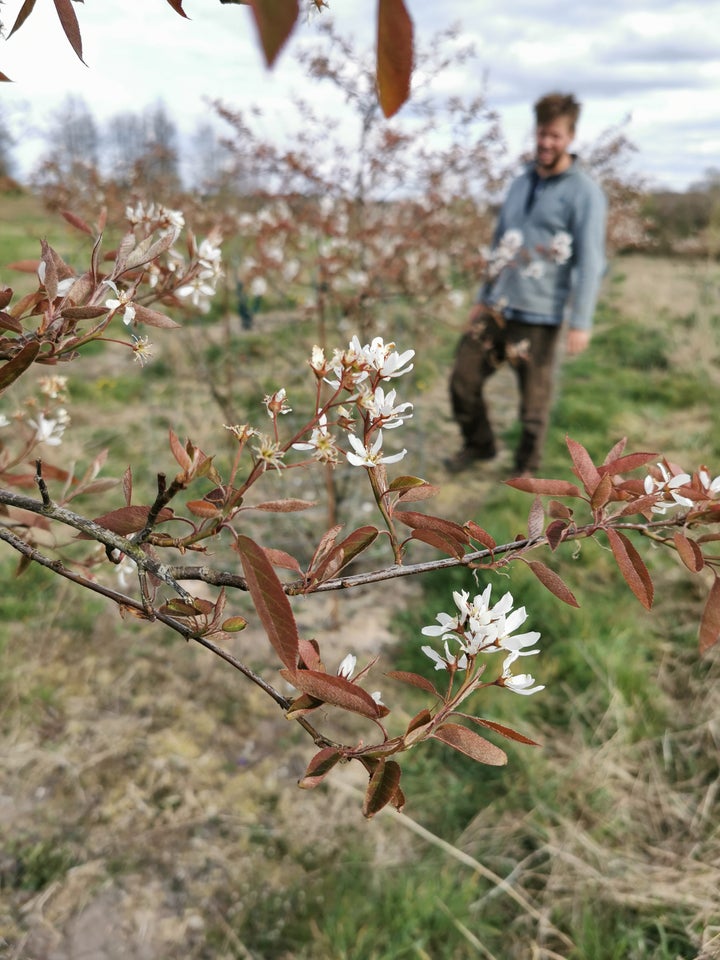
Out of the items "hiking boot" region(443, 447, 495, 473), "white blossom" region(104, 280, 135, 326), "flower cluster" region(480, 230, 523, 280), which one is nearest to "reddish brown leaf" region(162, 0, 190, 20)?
"white blossom" region(104, 280, 135, 326)

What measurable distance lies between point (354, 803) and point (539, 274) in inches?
107

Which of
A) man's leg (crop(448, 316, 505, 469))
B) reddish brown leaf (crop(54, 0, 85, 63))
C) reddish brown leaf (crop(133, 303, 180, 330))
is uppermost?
reddish brown leaf (crop(54, 0, 85, 63))

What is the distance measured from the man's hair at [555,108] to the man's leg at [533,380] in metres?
1.05

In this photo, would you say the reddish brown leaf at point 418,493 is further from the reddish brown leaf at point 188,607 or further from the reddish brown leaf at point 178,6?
the reddish brown leaf at point 178,6

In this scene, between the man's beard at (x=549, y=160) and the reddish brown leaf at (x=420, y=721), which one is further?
the man's beard at (x=549, y=160)

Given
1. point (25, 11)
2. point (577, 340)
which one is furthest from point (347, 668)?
point (577, 340)

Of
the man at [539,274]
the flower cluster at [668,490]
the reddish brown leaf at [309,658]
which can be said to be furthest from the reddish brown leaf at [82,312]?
the man at [539,274]

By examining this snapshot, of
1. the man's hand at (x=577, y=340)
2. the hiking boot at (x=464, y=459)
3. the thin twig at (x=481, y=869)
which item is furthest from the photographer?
the hiking boot at (x=464, y=459)

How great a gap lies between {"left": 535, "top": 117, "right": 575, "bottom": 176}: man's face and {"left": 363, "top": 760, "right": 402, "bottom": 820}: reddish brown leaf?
12.3ft

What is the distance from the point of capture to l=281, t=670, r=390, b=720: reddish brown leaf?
24.4 inches

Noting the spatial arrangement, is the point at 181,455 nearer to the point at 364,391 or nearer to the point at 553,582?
the point at 364,391

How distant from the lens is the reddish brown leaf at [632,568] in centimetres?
70

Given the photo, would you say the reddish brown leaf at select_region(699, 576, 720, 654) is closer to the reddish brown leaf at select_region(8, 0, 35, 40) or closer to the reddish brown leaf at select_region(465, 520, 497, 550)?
the reddish brown leaf at select_region(465, 520, 497, 550)

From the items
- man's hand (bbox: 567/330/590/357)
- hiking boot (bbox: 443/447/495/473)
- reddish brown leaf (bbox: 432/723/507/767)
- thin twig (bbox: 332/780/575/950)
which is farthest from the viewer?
hiking boot (bbox: 443/447/495/473)
